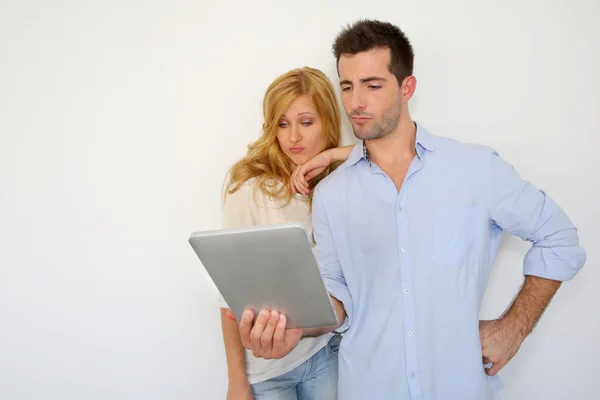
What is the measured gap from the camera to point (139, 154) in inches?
99.0

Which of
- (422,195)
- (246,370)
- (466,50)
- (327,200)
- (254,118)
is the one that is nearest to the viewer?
(422,195)

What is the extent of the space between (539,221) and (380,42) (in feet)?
2.49

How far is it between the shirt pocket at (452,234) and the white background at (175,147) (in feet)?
1.98

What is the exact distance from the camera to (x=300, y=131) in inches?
87.2

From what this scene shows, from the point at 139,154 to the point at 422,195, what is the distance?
4.08 feet

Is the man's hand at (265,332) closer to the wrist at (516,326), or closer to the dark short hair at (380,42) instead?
the wrist at (516,326)

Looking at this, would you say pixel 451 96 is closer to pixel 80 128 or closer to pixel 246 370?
pixel 246 370

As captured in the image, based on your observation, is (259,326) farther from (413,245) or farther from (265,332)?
(413,245)

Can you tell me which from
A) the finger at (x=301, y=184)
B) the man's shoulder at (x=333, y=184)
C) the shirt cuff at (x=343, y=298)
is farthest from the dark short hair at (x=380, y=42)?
the shirt cuff at (x=343, y=298)

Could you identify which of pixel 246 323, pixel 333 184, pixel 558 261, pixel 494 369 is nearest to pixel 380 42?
pixel 333 184

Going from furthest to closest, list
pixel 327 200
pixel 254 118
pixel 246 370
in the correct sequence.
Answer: pixel 254 118, pixel 246 370, pixel 327 200

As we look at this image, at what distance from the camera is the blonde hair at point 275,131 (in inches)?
87.0

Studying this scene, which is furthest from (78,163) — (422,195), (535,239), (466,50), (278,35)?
(535,239)

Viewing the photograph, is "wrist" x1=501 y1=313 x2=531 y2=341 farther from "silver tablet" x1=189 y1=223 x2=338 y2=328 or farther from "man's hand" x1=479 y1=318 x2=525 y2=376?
"silver tablet" x1=189 y1=223 x2=338 y2=328
